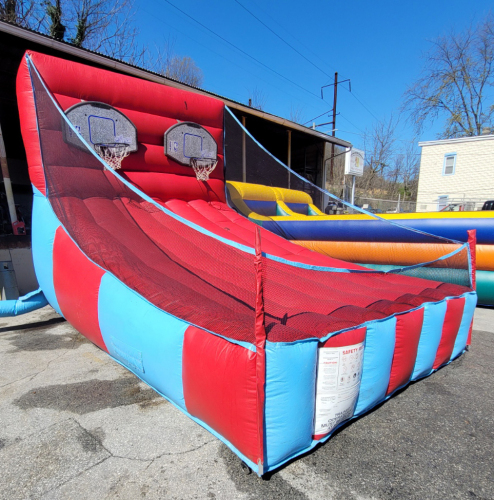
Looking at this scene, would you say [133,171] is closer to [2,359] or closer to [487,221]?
[2,359]

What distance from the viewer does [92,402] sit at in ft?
6.22

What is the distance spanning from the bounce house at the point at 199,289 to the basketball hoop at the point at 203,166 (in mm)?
16

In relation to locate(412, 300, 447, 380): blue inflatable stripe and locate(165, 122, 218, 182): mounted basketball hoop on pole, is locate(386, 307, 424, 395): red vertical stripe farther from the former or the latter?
locate(165, 122, 218, 182): mounted basketball hoop on pole

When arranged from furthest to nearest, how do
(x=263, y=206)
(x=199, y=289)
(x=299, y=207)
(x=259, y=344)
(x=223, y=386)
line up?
(x=299, y=207) < (x=263, y=206) < (x=199, y=289) < (x=223, y=386) < (x=259, y=344)

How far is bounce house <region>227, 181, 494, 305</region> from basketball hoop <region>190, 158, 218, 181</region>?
30.9 inches

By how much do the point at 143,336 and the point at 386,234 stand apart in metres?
3.34

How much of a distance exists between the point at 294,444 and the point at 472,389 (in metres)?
1.41

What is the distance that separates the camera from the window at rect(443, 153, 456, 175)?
52.0ft

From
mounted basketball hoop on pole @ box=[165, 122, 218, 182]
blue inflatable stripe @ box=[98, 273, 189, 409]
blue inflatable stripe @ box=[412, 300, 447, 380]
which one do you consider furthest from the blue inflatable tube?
blue inflatable stripe @ box=[412, 300, 447, 380]

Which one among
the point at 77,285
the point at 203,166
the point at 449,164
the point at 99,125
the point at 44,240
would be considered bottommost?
the point at 77,285

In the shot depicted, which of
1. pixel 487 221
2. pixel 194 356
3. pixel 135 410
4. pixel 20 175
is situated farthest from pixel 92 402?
pixel 20 175

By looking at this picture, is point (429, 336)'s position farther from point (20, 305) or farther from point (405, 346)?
point (20, 305)

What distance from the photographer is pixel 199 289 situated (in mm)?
1959

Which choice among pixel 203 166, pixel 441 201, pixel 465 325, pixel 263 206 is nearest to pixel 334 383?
pixel 465 325
